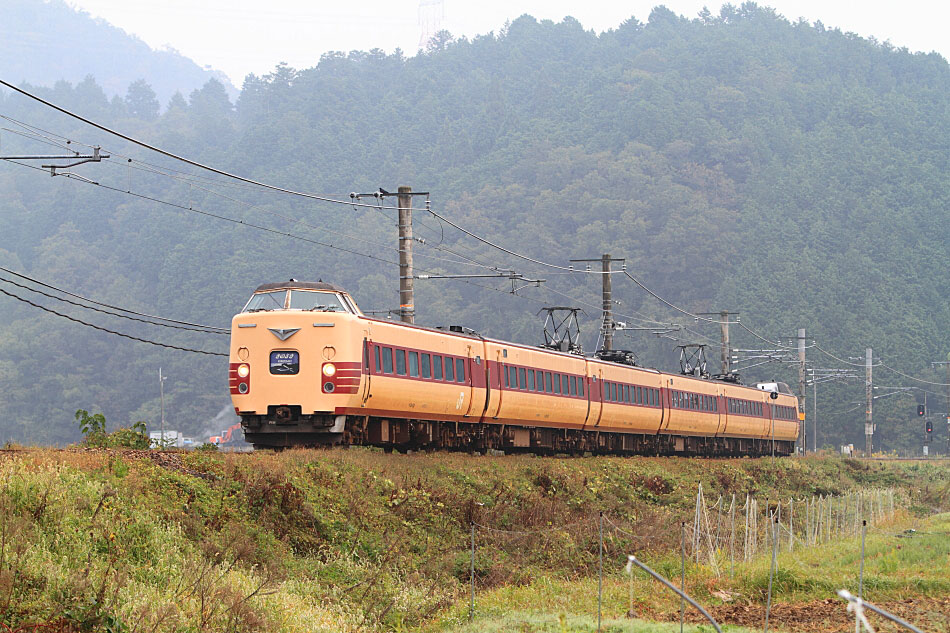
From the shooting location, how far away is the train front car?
981 inches

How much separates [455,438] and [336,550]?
43.7 ft

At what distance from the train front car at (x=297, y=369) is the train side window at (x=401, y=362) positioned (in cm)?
200

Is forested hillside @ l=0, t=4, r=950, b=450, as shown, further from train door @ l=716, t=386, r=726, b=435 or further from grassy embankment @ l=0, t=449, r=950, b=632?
grassy embankment @ l=0, t=449, r=950, b=632

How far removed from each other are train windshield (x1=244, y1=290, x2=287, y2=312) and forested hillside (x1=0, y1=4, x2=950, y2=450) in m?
65.1

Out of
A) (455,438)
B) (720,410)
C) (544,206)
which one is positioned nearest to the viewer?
(455,438)

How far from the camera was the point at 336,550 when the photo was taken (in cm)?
1869

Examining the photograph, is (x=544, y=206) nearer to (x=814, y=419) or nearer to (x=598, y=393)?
(x=814, y=419)

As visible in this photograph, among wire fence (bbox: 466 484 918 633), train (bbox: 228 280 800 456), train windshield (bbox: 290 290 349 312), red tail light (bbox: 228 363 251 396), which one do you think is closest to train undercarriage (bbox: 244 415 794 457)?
train (bbox: 228 280 800 456)

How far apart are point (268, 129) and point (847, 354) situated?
74367 millimetres

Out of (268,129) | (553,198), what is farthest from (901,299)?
(268,129)

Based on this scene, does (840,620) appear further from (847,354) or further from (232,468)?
(847,354)

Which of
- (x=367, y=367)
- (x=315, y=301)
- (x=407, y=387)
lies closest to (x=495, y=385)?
(x=407, y=387)

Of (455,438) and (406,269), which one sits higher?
(406,269)

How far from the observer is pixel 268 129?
146125 millimetres
